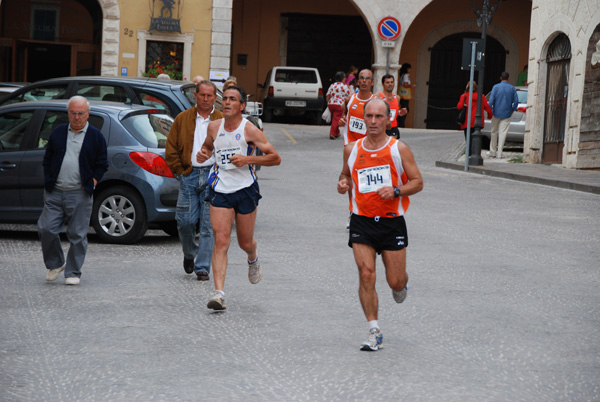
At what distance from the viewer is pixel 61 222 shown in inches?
346

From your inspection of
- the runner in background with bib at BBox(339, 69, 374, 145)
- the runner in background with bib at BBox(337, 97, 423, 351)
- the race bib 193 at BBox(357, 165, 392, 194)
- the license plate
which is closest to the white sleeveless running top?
the runner in background with bib at BBox(337, 97, 423, 351)

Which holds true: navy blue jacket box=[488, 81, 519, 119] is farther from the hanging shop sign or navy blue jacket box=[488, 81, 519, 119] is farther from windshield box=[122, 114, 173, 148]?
windshield box=[122, 114, 173, 148]

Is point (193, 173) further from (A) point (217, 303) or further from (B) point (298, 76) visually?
(B) point (298, 76)

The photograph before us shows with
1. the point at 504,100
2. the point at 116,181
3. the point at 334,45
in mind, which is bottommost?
the point at 116,181

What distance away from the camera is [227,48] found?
32.6m

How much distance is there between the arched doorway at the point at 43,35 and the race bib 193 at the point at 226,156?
26514mm

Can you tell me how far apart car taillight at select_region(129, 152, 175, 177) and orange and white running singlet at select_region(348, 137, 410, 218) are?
4.63 metres

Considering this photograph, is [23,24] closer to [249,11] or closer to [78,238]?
[249,11]

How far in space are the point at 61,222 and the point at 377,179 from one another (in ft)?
10.9

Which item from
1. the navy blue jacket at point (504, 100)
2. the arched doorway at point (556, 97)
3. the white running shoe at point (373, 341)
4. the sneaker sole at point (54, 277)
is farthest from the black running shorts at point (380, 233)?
the navy blue jacket at point (504, 100)

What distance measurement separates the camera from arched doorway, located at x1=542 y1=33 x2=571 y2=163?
24500 mm

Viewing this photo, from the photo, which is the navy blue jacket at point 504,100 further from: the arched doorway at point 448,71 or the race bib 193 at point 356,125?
the arched doorway at point 448,71

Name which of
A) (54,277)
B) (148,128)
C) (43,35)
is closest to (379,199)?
(54,277)

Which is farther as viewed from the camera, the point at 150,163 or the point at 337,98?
the point at 337,98
